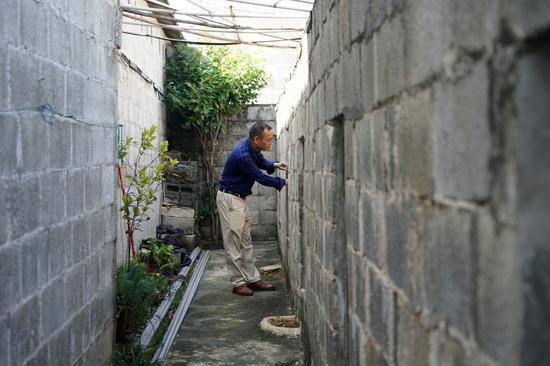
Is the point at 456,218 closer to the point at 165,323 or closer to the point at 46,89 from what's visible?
the point at 46,89

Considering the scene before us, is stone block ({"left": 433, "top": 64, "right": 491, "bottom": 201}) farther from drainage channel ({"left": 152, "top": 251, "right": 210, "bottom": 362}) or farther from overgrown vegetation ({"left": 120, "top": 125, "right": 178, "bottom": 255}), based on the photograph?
overgrown vegetation ({"left": 120, "top": 125, "right": 178, "bottom": 255})

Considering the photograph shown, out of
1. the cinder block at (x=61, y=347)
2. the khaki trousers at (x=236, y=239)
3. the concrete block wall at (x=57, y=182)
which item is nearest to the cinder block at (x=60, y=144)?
the concrete block wall at (x=57, y=182)

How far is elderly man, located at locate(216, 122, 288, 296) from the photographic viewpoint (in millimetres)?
6352

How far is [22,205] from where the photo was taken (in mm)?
2264

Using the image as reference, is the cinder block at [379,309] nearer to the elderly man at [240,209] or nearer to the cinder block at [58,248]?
the cinder block at [58,248]

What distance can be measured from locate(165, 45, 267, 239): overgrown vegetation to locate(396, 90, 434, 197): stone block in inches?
312

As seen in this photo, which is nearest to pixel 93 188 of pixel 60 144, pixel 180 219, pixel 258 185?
pixel 60 144

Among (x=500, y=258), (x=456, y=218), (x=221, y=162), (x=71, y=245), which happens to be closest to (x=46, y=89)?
(x=71, y=245)

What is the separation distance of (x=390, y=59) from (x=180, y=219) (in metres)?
7.20

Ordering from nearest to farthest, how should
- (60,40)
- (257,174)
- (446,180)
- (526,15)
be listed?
1. (526,15)
2. (446,180)
3. (60,40)
4. (257,174)

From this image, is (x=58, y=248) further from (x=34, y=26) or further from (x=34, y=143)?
(x=34, y=26)

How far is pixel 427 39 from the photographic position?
1.28m

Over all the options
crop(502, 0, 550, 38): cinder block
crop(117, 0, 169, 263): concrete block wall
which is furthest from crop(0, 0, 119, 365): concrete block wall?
crop(117, 0, 169, 263): concrete block wall

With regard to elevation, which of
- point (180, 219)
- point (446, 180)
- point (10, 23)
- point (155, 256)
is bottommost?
point (155, 256)
